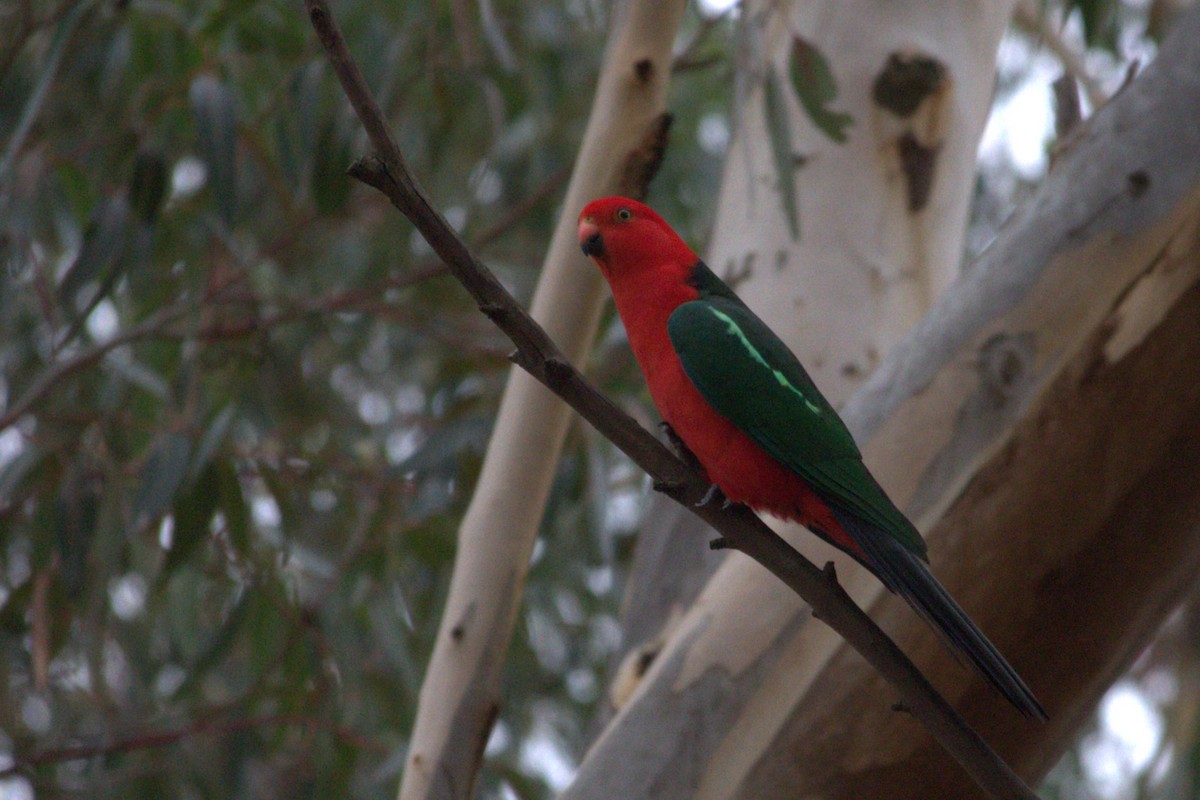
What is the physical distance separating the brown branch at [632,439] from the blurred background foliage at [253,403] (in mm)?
1350

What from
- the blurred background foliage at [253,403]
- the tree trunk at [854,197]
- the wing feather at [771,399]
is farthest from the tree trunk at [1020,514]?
the blurred background foliage at [253,403]

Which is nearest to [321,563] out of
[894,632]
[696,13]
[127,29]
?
[127,29]

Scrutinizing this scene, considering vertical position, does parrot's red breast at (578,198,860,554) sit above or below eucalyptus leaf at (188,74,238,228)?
below

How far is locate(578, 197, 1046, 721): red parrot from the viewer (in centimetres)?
174

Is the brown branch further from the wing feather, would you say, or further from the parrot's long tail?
the wing feather

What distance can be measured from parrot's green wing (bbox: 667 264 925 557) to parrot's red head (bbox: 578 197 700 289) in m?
0.17

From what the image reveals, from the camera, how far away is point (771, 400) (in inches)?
76.9

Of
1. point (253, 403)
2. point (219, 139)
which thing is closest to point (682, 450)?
point (219, 139)

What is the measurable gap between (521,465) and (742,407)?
447 millimetres

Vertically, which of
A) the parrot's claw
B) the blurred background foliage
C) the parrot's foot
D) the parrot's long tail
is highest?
the blurred background foliage

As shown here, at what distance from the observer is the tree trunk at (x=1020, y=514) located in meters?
1.82

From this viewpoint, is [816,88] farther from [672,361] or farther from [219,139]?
[219,139]

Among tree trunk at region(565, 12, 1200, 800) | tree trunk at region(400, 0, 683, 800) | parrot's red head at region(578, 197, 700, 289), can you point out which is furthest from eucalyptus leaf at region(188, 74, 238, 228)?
tree trunk at region(565, 12, 1200, 800)

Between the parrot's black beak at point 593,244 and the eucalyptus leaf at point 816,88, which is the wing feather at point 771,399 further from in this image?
the eucalyptus leaf at point 816,88
